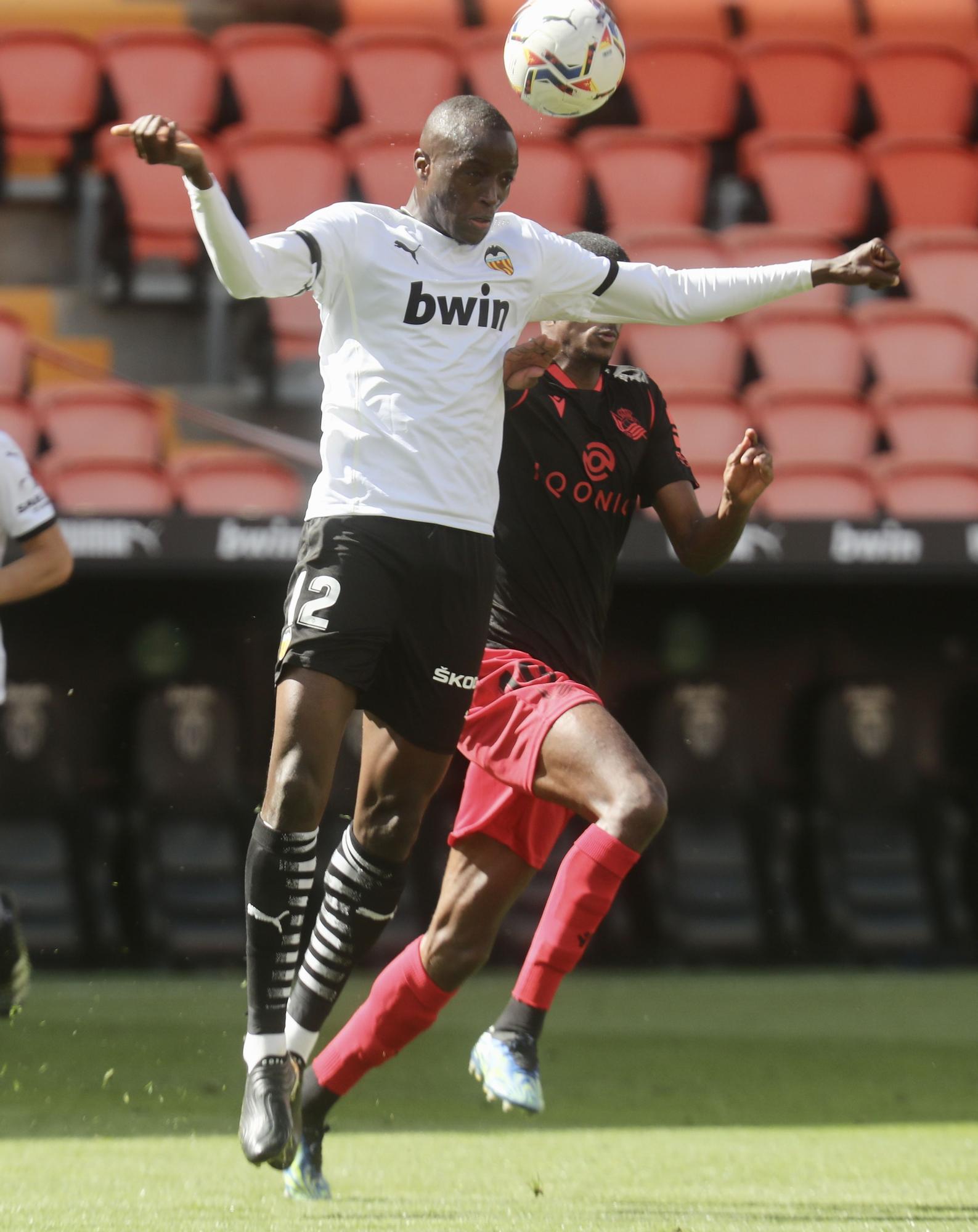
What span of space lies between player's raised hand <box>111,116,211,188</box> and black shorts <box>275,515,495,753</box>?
0.80 meters

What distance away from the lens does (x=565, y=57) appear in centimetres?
463

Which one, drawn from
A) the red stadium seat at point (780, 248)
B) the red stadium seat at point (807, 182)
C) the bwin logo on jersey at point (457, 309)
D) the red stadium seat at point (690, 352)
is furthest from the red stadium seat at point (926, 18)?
the bwin logo on jersey at point (457, 309)

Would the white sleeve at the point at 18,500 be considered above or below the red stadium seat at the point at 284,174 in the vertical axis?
below

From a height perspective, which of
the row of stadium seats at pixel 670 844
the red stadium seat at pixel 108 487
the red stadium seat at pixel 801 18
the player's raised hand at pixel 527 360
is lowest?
the row of stadium seats at pixel 670 844

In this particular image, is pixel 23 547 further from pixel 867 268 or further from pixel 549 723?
pixel 867 268

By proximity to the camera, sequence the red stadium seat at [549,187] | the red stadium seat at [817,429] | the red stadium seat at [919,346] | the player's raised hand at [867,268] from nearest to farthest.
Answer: the player's raised hand at [867,268] < the red stadium seat at [817,429] < the red stadium seat at [919,346] < the red stadium seat at [549,187]

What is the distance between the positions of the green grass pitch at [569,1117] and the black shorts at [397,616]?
42.8 inches

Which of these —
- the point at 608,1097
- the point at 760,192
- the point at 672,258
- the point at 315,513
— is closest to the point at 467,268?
the point at 315,513

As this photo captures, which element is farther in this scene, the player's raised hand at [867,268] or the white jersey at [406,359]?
the player's raised hand at [867,268]

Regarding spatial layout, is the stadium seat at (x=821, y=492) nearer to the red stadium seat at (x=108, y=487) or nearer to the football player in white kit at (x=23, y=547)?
the red stadium seat at (x=108, y=487)

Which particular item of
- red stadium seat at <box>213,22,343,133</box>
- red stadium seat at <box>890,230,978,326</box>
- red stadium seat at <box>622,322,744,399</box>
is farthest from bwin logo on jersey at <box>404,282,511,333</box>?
red stadium seat at <box>213,22,343,133</box>

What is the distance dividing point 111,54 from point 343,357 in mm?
7835

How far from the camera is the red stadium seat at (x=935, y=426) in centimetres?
970

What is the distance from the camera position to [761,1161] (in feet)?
15.8
